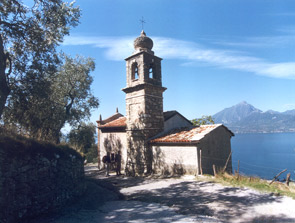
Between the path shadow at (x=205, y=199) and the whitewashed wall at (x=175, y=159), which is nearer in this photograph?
the path shadow at (x=205, y=199)

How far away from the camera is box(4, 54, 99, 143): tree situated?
9562 millimetres

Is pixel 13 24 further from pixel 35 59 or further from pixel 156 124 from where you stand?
pixel 156 124

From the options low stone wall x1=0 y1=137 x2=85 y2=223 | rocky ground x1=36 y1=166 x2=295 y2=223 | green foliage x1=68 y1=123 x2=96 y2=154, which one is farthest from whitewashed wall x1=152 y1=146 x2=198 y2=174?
green foliage x1=68 y1=123 x2=96 y2=154

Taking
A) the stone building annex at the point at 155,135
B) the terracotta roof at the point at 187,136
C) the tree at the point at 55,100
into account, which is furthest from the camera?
the stone building annex at the point at 155,135

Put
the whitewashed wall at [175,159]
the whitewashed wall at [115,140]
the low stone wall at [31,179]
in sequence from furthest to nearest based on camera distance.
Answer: the whitewashed wall at [115,140], the whitewashed wall at [175,159], the low stone wall at [31,179]

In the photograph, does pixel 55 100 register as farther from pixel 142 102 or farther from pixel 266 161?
pixel 266 161

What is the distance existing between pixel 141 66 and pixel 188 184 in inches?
358

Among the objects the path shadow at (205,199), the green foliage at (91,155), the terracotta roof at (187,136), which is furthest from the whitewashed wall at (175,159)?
the green foliage at (91,155)

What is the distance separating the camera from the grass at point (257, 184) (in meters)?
7.33

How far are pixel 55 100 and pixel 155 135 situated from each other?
11.0 metres

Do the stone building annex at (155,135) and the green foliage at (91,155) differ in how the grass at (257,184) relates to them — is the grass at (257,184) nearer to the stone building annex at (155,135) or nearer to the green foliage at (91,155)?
the stone building annex at (155,135)

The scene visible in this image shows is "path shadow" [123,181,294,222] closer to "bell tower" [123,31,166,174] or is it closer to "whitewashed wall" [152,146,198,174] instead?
"whitewashed wall" [152,146,198,174]

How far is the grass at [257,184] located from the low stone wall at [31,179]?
24.7ft

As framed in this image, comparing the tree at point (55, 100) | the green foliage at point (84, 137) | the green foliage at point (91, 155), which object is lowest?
the green foliage at point (91, 155)
